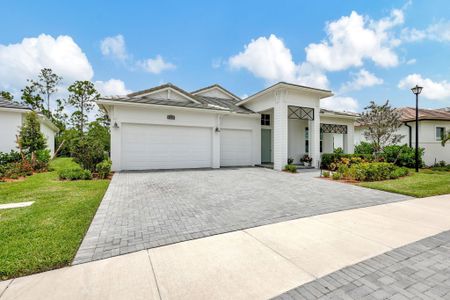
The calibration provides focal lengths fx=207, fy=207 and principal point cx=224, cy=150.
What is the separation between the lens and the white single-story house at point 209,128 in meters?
11.2

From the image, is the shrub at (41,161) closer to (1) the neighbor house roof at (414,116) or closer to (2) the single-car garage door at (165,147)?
(2) the single-car garage door at (165,147)

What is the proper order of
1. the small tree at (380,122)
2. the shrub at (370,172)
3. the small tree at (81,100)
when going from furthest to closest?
the small tree at (81,100), the small tree at (380,122), the shrub at (370,172)

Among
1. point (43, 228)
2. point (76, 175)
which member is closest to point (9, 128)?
point (76, 175)

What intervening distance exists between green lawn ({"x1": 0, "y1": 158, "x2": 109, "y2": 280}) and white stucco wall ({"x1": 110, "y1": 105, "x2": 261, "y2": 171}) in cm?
470

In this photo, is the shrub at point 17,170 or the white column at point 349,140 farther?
the white column at point 349,140

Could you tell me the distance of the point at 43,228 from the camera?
12.4ft

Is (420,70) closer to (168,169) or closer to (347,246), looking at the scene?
(347,246)

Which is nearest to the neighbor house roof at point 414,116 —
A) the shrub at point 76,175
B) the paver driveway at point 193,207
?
the paver driveway at point 193,207

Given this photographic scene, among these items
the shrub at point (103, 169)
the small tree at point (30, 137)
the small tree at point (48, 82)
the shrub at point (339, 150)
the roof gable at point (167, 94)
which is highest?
the small tree at point (48, 82)

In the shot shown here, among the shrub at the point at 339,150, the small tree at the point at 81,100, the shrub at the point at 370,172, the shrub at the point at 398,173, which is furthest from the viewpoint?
the small tree at the point at 81,100

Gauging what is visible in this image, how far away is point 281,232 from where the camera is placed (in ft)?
12.4

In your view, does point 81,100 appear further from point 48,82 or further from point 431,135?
point 431,135

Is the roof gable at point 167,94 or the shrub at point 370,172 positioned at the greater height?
the roof gable at point 167,94

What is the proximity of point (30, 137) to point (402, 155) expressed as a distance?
23.3 metres
